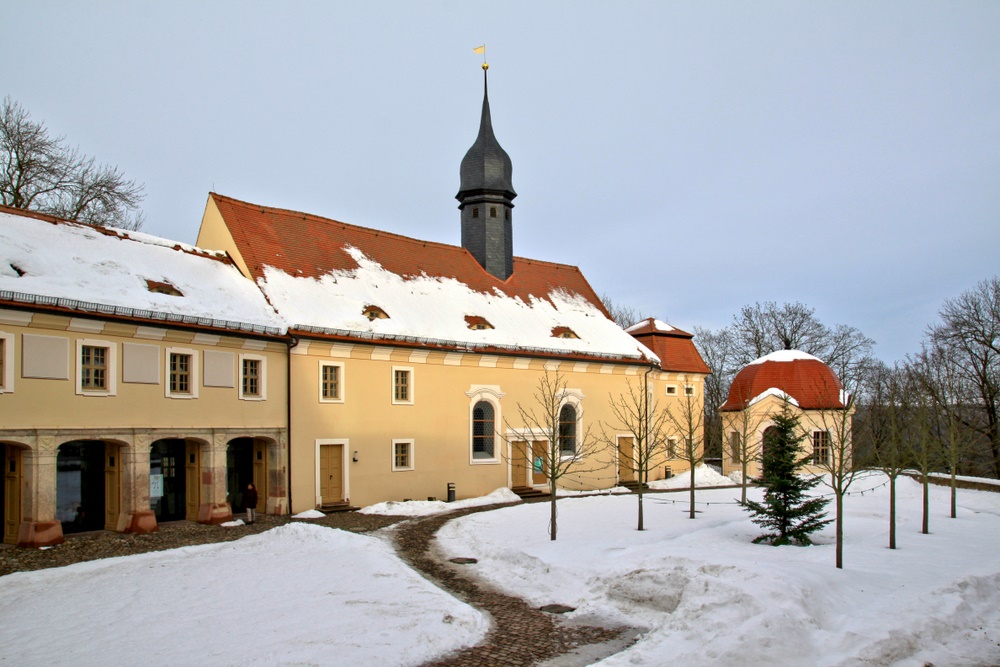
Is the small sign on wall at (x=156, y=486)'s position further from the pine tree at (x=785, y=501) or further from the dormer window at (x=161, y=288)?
the pine tree at (x=785, y=501)

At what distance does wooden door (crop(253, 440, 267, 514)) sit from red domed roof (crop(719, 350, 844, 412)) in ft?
81.3

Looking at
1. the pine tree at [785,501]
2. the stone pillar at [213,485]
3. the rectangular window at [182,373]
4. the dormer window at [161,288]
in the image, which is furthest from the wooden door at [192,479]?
the pine tree at [785,501]

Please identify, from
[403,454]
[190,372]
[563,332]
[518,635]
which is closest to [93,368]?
[190,372]

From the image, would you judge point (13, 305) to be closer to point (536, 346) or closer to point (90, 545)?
point (90, 545)

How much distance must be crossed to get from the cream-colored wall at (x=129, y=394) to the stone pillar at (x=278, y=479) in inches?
26.4

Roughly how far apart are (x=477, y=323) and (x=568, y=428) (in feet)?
20.7

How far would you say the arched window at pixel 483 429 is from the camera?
30641 millimetres

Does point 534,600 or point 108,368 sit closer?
point 534,600

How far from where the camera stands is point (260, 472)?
80.9ft

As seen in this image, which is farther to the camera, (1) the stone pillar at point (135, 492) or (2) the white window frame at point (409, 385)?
(2) the white window frame at point (409, 385)

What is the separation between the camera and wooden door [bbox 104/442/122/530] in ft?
67.0

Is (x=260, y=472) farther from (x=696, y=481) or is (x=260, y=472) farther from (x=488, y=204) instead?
(x=696, y=481)

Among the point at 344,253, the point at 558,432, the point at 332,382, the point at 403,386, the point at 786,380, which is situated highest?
the point at 344,253

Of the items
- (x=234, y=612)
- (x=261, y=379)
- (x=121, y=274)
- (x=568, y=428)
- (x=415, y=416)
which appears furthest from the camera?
(x=568, y=428)
